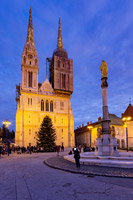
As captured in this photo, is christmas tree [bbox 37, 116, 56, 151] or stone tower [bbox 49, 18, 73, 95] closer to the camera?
christmas tree [bbox 37, 116, 56, 151]

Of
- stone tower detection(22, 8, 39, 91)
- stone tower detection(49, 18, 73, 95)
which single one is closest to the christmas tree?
stone tower detection(22, 8, 39, 91)

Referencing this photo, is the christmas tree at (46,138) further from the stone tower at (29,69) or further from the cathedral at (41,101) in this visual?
the stone tower at (29,69)

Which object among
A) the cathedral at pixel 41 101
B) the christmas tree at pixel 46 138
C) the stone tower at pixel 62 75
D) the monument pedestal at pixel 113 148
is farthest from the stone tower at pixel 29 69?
the monument pedestal at pixel 113 148

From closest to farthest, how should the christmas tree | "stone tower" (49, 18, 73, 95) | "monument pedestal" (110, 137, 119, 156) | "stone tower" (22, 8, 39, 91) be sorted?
"monument pedestal" (110, 137, 119, 156) < the christmas tree < "stone tower" (22, 8, 39, 91) < "stone tower" (49, 18, 73, 95)

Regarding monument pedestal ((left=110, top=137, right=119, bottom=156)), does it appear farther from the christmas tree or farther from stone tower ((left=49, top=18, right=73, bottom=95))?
stone tower ((left=49, top=18, right=73, bottom=95))

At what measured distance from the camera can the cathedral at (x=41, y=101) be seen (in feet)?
169

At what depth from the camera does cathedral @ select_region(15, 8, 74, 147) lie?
51531 millimetres

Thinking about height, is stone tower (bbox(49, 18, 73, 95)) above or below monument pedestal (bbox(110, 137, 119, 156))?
above

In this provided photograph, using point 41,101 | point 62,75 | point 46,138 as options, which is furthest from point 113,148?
point 62,75

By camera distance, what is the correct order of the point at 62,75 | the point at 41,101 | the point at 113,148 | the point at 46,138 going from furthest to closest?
the point at 62,75 → the point at 41,101 → the point at 46,138 → the point at 113,148

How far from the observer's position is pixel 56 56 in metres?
63.7

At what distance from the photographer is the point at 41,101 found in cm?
5612

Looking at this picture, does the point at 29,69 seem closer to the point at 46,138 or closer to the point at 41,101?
the point at 41,101

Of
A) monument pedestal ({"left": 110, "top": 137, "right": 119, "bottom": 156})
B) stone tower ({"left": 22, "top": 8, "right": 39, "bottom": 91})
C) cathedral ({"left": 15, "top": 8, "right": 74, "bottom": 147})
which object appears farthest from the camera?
stone tower ({"left": 22, "top": 8, "right": 39, "bottom": 91})
